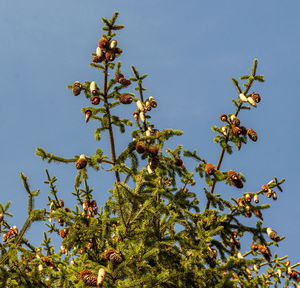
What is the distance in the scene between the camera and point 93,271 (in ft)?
13.7

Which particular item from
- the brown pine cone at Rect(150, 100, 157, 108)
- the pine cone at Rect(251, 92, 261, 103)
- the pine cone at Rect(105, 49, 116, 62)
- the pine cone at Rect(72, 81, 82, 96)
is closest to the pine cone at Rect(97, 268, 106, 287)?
the pine cone at Rect(72, 81, 82, 96)

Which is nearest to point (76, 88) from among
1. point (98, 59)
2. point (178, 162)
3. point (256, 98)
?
point (98, 59)

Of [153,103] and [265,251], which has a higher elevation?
[153,103]

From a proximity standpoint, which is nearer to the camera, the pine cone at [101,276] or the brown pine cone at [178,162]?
the pine cone at [101,276]

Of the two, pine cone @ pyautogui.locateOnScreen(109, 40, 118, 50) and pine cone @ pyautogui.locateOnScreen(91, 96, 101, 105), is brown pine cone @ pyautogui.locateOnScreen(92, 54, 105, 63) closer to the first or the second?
pine cone @ pyautogui.locateOnScreen(109, 40, 118, 50)

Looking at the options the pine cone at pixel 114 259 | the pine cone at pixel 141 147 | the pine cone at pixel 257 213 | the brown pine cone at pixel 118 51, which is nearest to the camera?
the pine cone at pixel 114 259

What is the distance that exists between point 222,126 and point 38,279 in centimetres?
447

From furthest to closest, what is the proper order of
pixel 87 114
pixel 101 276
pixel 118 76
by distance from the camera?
pixel 118 76
pixel 87 114
pixel 101 276

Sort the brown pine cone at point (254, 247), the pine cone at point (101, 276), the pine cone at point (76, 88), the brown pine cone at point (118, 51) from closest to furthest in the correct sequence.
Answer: the pine cone at point (101, 276)
the brown pine cone at point (118, 51)
the pine cone at point (76, 88)
the brown pine cone at point (254, 247)

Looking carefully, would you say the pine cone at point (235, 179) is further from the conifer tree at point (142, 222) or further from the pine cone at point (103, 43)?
the pine cone at point (103, 43)

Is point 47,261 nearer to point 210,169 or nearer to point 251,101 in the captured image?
point 210,169


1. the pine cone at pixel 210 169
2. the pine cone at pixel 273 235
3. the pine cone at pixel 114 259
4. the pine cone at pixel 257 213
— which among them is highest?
the pine cone at pixel 210 169

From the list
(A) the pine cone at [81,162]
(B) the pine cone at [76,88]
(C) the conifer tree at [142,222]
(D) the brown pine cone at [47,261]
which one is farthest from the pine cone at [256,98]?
(D) the brown pine cone at [47,261]

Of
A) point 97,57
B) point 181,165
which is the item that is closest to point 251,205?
point 181,165
